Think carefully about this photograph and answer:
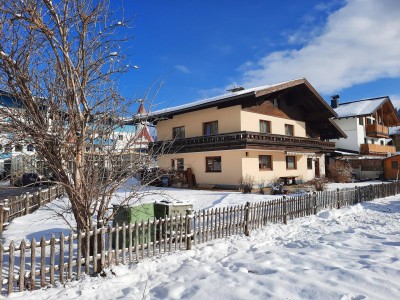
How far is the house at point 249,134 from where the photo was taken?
2045 centimetres

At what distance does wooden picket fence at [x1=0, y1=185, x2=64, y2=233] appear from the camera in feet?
30.9

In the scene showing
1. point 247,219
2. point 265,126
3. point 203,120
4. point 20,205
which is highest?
point 203,120

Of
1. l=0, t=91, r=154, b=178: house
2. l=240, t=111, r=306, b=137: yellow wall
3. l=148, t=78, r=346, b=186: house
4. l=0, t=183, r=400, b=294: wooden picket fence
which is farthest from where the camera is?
l=240, t=111, r=306, b=137: yellow wall

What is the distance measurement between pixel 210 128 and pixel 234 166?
3.80 meters

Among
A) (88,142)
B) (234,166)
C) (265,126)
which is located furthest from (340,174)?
(88,142)

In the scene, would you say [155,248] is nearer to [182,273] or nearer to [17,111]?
[182,273]

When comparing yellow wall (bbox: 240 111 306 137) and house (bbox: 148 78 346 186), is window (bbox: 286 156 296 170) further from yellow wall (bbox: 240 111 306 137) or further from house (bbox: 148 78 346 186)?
yellow wall (bbox: 240 111 306 137)

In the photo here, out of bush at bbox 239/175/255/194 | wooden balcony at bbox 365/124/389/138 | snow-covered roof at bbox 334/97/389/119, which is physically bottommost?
bush at bbox 239/175/255/194

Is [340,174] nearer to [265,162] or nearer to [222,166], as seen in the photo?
[265,162]

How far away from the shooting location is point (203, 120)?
23125mm

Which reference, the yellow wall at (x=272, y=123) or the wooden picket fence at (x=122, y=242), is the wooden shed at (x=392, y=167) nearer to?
the yellow wall at (x=272, y=123)

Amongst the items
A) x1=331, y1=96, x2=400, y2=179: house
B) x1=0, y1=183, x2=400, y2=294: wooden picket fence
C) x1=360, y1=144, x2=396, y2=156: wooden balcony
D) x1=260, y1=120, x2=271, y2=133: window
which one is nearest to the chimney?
x1=331, y1=96, x2=400, y2=179: house

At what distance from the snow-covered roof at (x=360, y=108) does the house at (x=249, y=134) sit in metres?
9.23

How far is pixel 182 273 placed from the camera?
5555 mm
